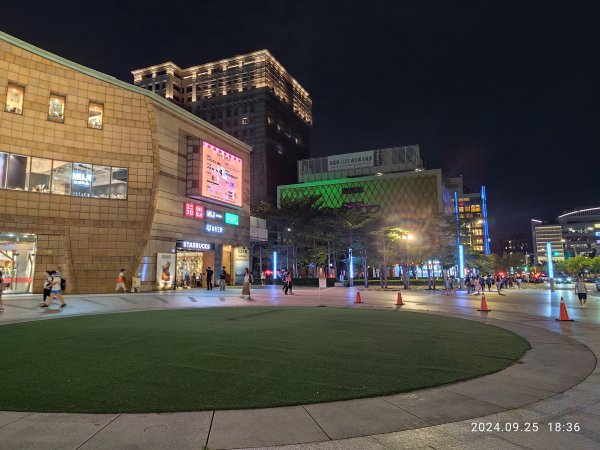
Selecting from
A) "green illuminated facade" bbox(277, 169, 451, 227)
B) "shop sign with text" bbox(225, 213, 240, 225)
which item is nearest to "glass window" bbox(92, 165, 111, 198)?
"shop sign with text" bbox(225, 213, 240, 225)

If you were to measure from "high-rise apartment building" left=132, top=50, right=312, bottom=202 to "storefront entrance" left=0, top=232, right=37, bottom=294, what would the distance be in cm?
8186

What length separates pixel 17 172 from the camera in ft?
83.6

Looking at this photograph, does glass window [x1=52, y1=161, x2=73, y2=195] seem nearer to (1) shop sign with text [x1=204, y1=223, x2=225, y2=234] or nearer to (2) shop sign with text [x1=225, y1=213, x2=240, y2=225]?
(1) shop sign with text [x1=204, y1=223, x2=225, y2=234]

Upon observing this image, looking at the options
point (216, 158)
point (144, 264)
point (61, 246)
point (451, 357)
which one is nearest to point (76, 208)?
point (61, 246)

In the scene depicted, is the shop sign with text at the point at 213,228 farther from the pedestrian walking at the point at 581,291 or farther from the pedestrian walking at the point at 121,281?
the pedestrian walking at the point at 581,291

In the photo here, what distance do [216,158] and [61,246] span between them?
16.3 metres

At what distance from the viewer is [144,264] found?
31.0 m

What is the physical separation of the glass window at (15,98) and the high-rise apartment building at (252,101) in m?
82.2

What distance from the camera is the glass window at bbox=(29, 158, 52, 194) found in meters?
26.2

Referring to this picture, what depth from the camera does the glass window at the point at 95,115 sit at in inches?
1146

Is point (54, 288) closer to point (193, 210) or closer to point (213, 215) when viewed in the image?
point (193, 210)

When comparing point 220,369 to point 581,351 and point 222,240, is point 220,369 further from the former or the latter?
point 222,240
